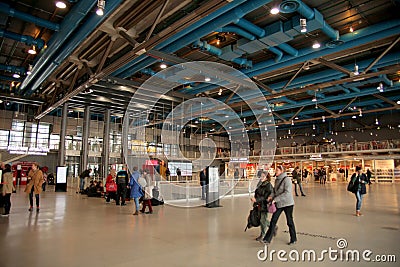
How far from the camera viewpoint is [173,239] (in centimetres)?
458

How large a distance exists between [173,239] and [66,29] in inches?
231

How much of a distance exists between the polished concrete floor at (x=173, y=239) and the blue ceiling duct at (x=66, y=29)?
464 cm

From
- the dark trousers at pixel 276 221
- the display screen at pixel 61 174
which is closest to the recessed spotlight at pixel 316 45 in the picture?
the dark trousers at pixel 276 221

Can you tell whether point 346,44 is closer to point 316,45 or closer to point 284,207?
point 316,45

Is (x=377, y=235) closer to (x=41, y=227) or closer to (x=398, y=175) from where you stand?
(x=41, y=227)

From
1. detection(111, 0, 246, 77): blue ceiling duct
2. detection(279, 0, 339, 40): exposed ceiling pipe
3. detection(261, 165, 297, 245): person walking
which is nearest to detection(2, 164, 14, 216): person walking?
detection(111, 0, 246, 77): blue ceiling duct

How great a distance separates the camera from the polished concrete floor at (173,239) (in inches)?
138

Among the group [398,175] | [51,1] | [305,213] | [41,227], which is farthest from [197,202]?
[398,175]

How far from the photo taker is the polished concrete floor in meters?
3.51

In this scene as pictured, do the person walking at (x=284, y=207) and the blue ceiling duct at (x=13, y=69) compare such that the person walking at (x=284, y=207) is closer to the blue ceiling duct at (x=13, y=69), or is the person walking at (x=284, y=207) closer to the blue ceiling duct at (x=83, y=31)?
the blue ceiling duct at (x=83, y=31)

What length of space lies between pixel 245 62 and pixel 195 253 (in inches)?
319

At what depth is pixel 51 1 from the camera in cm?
759

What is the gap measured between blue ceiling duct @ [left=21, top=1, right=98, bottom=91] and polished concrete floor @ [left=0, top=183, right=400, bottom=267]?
4639 mm

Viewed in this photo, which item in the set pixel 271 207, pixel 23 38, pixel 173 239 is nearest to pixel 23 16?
pixel 23 38
